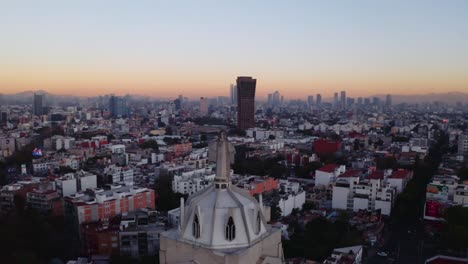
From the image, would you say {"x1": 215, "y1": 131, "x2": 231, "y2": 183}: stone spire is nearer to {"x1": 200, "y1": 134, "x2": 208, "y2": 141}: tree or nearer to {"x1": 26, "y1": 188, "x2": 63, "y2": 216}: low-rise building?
{"x1": 26, "y1": 188, "x2": 63, "y2": 216}: low-rise building

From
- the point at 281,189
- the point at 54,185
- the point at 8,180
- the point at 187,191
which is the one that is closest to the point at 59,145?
the point at 8,180

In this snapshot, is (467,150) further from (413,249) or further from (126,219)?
(126,219)

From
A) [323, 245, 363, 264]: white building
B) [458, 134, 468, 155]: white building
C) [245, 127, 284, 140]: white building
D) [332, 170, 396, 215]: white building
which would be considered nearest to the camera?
[323, 245, 363, 264]: white building

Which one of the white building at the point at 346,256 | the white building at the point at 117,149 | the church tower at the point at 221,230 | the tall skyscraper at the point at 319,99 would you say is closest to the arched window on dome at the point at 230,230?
the church tower at the point at 221,230

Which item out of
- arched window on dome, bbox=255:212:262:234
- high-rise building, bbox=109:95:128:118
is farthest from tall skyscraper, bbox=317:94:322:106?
arched window on dome, bbox=255:212:262:234

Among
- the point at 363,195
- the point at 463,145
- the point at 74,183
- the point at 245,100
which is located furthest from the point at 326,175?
the point at 245,100

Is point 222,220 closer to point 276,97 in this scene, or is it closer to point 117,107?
point 117,107

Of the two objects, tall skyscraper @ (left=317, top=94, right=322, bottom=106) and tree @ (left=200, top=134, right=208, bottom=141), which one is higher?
tall skyscraper @ (left=317, top=94, right=322, bottom=106)
